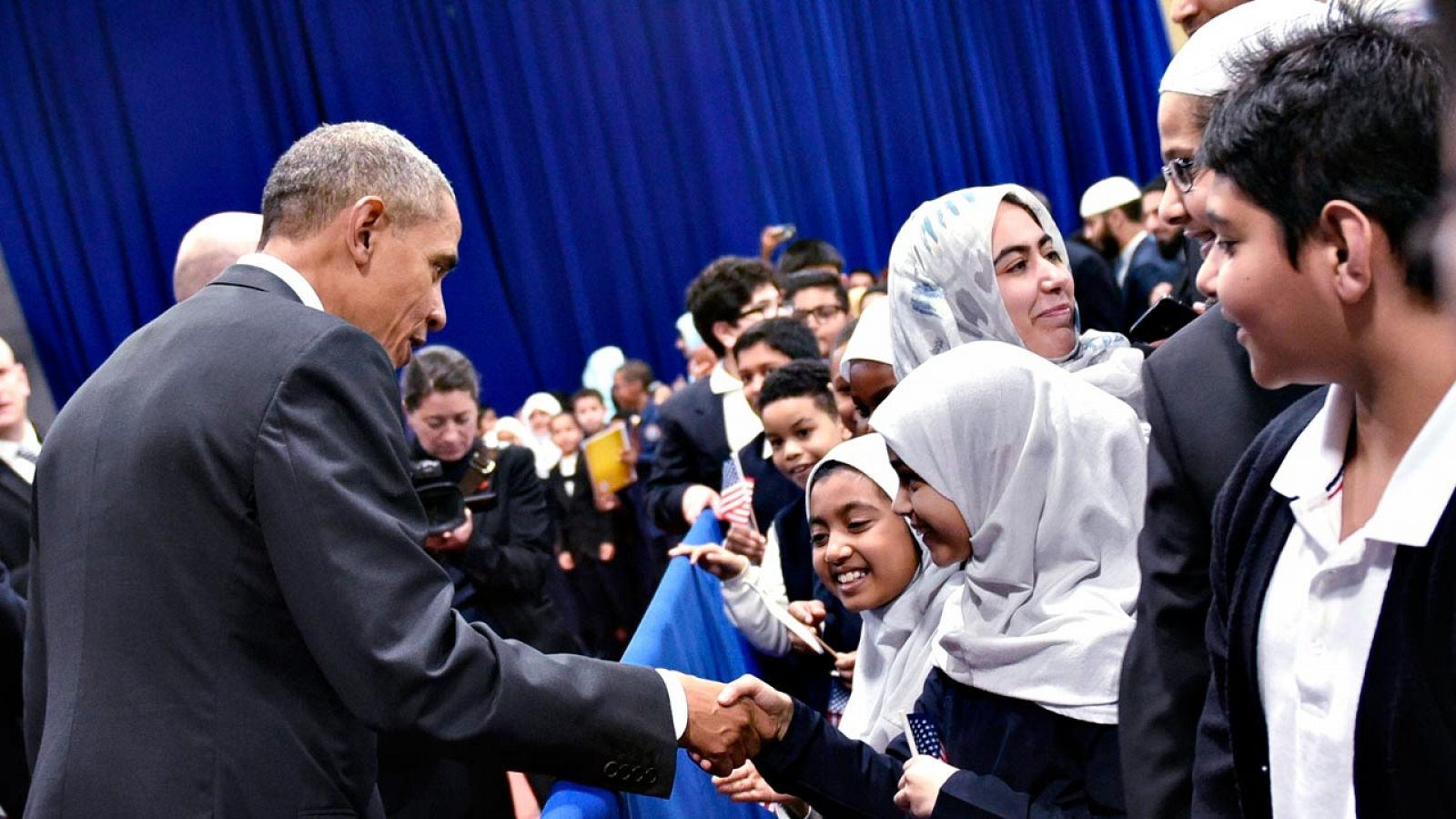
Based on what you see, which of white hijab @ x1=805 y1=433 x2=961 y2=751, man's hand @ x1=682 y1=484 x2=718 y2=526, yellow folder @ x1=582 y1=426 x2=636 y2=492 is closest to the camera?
white hijab @ x1=805 y1=433 x2=961 y2=751

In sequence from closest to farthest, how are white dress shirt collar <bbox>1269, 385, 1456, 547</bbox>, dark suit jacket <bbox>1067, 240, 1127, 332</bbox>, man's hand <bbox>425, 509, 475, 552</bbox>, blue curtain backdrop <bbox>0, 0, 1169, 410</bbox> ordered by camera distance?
1. white dress shirt collar <bbox>1269, 385, 1456, 547</bbox>
2. man's hand <bbox>425, 509, 475, 552</bbox>
3. dark suit jacket <bbox>1067, 240, 1127, 332</bbox>
4. blue curtain backdrop <bbox>0, 0, 1169, 410</bbox>

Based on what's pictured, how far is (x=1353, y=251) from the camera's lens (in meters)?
1.35

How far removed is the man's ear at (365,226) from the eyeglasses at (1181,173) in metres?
1.16

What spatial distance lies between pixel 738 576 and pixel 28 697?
6.32ft

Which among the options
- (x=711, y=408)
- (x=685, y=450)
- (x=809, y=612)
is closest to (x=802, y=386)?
(x=809, y=612)

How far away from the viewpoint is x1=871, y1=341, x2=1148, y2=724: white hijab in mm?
2324

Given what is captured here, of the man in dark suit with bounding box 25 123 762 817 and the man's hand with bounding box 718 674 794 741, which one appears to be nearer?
the man in dark suit with bounding box 25 123 762 817

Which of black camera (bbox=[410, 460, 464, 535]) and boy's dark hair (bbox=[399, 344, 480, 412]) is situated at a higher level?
boy's dark hair (bbox=[399, 344, 480, 412])

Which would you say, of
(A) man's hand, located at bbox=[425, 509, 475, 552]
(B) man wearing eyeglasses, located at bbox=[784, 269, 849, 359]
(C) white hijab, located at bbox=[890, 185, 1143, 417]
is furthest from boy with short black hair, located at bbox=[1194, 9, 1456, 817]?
(B) man wearing eyeglasses, located at bbox=[784, 269, 849, 359]

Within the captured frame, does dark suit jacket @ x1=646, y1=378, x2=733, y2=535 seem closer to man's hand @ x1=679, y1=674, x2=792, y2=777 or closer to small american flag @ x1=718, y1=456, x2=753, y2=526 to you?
small american flag @ x1=718, y1=456, x2=753, y2=526

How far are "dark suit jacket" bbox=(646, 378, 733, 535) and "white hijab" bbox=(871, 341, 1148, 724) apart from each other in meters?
3.11

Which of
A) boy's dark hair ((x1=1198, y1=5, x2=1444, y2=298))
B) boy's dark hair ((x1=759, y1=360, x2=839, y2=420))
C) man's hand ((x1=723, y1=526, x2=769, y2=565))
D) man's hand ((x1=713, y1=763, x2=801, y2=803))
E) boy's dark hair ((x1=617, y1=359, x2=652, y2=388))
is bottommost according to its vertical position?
boy's dark hair ((x1=617, y1=359, x2=652, y2=388))

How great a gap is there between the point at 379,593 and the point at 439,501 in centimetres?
238

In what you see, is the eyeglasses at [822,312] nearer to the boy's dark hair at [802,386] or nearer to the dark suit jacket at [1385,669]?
the boy's dark hair at [802,386]
